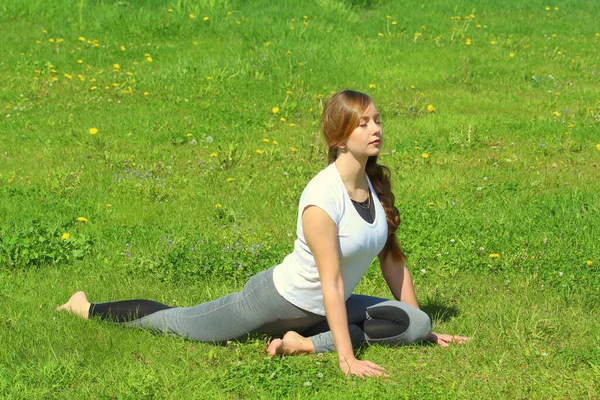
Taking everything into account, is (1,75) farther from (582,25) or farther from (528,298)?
(582,25)

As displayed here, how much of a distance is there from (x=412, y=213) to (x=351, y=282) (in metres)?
2.20

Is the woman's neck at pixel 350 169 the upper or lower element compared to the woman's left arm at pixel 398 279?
upper

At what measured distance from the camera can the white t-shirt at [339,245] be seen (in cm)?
434

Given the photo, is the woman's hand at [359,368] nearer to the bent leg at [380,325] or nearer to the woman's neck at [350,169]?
the bent leg at [380,325]

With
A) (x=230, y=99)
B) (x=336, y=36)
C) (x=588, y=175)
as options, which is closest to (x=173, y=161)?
(x=230, y=99)

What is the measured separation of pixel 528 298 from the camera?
5344 millimetres

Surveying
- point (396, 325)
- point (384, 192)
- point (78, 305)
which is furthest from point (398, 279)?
point (78, 305)

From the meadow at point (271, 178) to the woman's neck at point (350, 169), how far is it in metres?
0.90

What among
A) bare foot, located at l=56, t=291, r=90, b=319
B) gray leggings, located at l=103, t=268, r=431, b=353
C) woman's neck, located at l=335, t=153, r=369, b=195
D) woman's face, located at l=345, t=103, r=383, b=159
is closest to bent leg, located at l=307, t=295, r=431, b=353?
gray leggings, located at l=103, t=268, r=431, b=353

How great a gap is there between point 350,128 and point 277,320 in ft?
3.48

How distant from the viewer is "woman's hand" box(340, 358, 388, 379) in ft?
14.0

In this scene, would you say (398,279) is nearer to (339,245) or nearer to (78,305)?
(339,245)

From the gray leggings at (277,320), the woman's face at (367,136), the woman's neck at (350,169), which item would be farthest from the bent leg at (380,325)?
the woman's face at (367,136)

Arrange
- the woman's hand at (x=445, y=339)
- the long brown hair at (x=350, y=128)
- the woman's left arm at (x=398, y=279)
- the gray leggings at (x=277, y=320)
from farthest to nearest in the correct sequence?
the woman's left arm at (x=398, y=279)
the woman's hand at (x=445, y=339)
the gray leggings at (x=277, y=320)
the long brown hair at (x=350, y=128)
